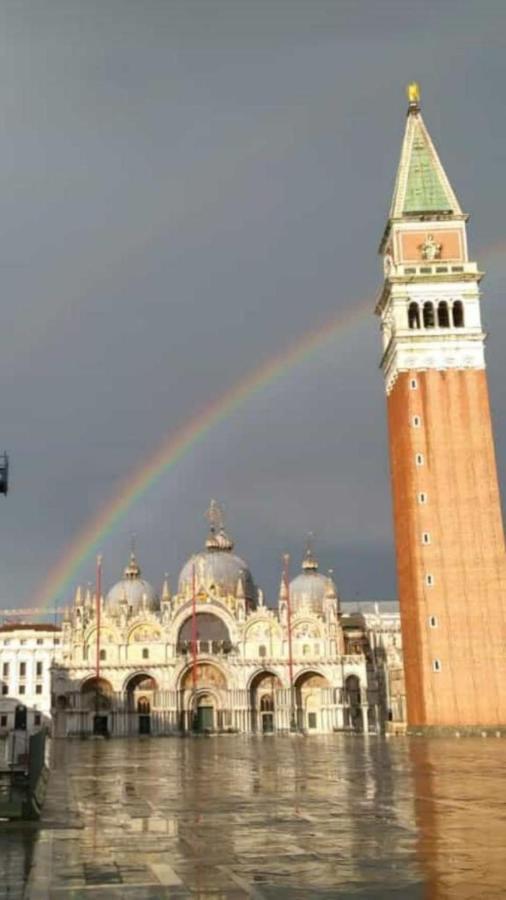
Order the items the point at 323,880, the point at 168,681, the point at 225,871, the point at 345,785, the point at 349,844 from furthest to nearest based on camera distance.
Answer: the point at 168,681 < the point at 345,785 < the point at 349,844 < the point at 225,871 < the point at 323,880

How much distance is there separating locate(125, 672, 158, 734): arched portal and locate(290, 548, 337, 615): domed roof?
19.2 meters

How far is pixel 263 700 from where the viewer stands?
311 ft

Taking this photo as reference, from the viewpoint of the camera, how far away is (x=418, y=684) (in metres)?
64.6

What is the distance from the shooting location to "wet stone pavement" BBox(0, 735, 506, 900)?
976 cm

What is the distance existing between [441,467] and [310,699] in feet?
117

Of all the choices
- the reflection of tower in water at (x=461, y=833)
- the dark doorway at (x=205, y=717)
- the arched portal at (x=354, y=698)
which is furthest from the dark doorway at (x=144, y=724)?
the reflection of tower in water at (x=461, y=833)

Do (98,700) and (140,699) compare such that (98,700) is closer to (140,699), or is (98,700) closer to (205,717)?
(140,699)

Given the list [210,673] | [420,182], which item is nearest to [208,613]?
[210,673]

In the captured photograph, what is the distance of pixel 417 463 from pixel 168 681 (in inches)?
1528

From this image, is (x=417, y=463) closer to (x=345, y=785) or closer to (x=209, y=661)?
(x=209, y=661)

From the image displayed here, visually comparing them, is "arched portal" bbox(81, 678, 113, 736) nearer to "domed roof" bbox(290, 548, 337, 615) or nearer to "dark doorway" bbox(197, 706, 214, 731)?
"dark doorway" bbox(197, 706, 214, 731)

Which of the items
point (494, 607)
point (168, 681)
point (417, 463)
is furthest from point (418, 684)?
→ point (168, 681)

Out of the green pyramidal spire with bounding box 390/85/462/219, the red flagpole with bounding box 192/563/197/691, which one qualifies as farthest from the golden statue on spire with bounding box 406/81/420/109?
the red flagpole with bounding box 192/563/197/691

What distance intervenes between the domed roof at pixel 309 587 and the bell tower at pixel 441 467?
39.1m
